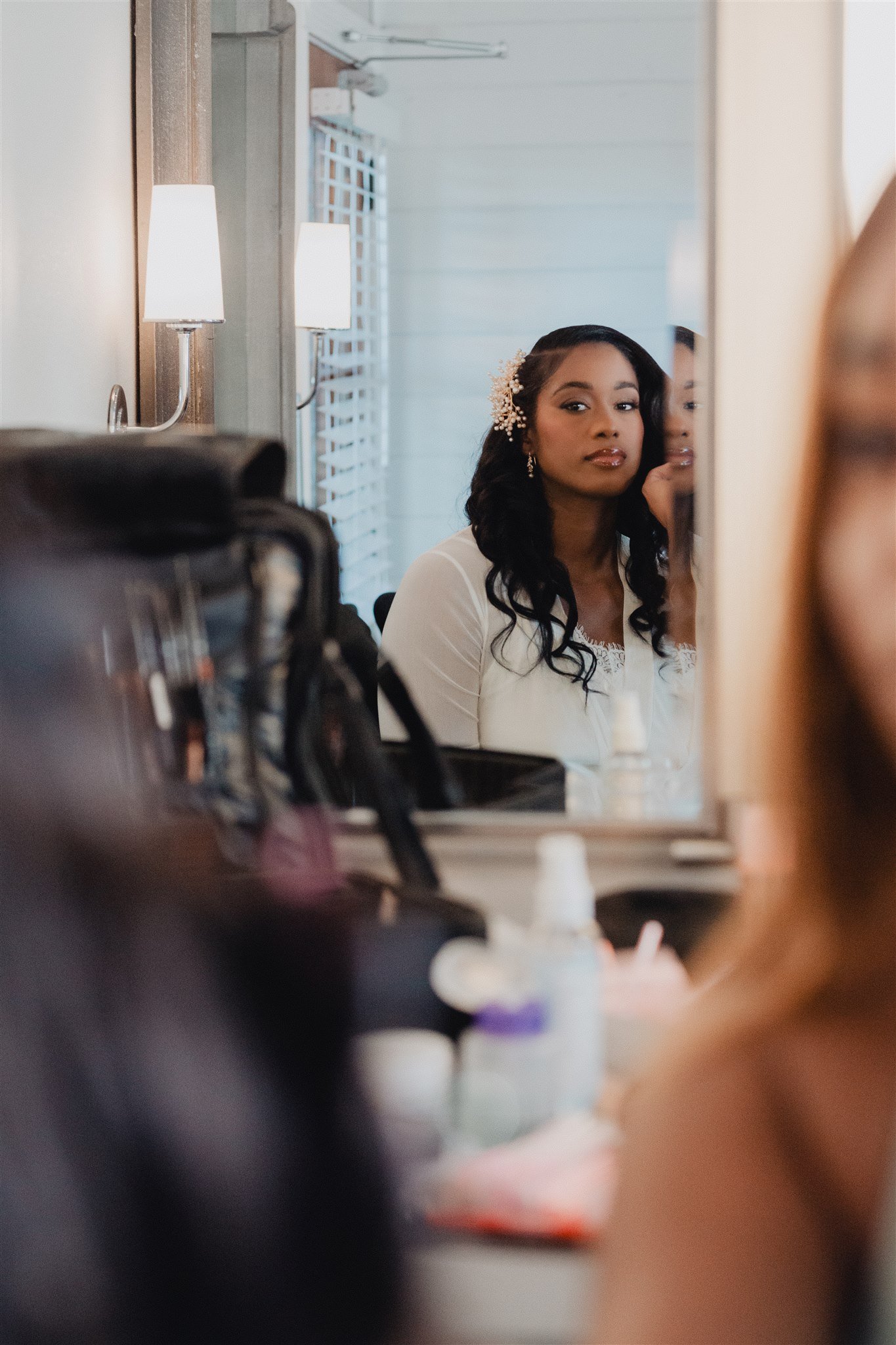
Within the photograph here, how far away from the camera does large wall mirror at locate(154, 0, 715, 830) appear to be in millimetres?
882

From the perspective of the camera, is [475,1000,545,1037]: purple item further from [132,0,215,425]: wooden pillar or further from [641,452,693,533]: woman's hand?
[132,0,215,425]: wooden pillar

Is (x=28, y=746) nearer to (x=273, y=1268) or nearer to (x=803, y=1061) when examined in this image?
(x=273, y=1268)

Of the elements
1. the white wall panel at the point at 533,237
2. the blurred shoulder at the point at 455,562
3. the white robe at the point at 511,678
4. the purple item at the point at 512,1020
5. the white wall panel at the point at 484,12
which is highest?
the white wall panel at the point at 484,12

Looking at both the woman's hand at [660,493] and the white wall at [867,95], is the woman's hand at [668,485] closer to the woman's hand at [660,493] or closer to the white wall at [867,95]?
the woman's hand at [660,493]

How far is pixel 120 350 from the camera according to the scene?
4.21ft

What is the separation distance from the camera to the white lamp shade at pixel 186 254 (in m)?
→ 1.08

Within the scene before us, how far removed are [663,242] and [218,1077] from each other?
64cm

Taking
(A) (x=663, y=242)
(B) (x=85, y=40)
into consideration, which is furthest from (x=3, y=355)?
(A) (x=663, y=242)

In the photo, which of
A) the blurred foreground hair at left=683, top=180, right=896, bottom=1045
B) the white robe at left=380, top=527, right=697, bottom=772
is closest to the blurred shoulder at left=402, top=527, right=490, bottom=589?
the white robe at left=380, top=527, right=697, bottom=772

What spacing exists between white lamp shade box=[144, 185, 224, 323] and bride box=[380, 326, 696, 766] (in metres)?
0.34

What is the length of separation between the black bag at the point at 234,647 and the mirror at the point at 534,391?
87 millimetres

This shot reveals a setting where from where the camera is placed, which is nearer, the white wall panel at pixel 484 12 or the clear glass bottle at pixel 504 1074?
the clear glass bottle at pixel 504 1074

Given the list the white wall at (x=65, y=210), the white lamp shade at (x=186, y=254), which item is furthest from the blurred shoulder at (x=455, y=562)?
the white wall at (x=65, y=210)

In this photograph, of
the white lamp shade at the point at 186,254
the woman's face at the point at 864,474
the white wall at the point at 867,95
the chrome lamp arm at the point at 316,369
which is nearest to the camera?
the woman's face at the point at 864,474
